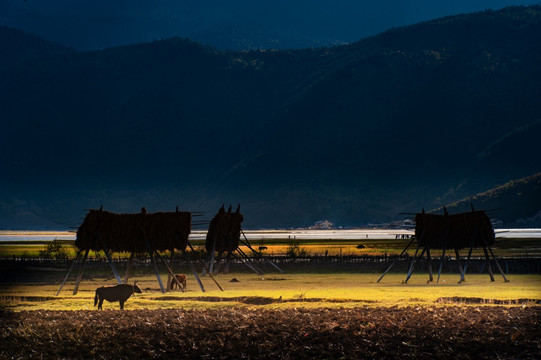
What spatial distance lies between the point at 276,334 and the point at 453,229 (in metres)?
25.2

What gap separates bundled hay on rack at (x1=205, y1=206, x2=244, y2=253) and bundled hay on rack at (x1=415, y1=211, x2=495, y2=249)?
37.8 ft

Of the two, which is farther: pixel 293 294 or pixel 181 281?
pixel 181 281

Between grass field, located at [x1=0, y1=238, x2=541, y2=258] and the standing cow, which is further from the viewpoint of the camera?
grass field, located at [x1=0, y1=238, x2=541, y2=258]

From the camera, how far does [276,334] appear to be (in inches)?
995

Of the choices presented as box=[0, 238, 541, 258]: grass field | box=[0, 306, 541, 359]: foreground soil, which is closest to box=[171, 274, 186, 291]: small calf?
box=[0, 306, 541, 359]: foreground soil

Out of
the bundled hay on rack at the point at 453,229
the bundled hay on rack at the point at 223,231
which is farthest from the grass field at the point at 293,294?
the bundled hay on rack at the point at 223,231

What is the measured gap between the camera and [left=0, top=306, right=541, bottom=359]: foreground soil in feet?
76.7

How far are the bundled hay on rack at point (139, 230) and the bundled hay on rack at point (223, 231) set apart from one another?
11111 millimetres

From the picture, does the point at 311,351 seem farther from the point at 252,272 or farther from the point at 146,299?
the point at 252,272

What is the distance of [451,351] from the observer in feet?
76.0

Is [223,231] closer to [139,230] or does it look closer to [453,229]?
[139,230]

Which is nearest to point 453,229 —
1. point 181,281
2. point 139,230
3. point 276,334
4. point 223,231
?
point 223,231

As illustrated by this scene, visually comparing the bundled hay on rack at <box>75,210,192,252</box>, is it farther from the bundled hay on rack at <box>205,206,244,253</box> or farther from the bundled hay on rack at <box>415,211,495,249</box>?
the bundled hay on rack at <box>415,211,495,249</box>

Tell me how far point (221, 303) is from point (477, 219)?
20146mm
